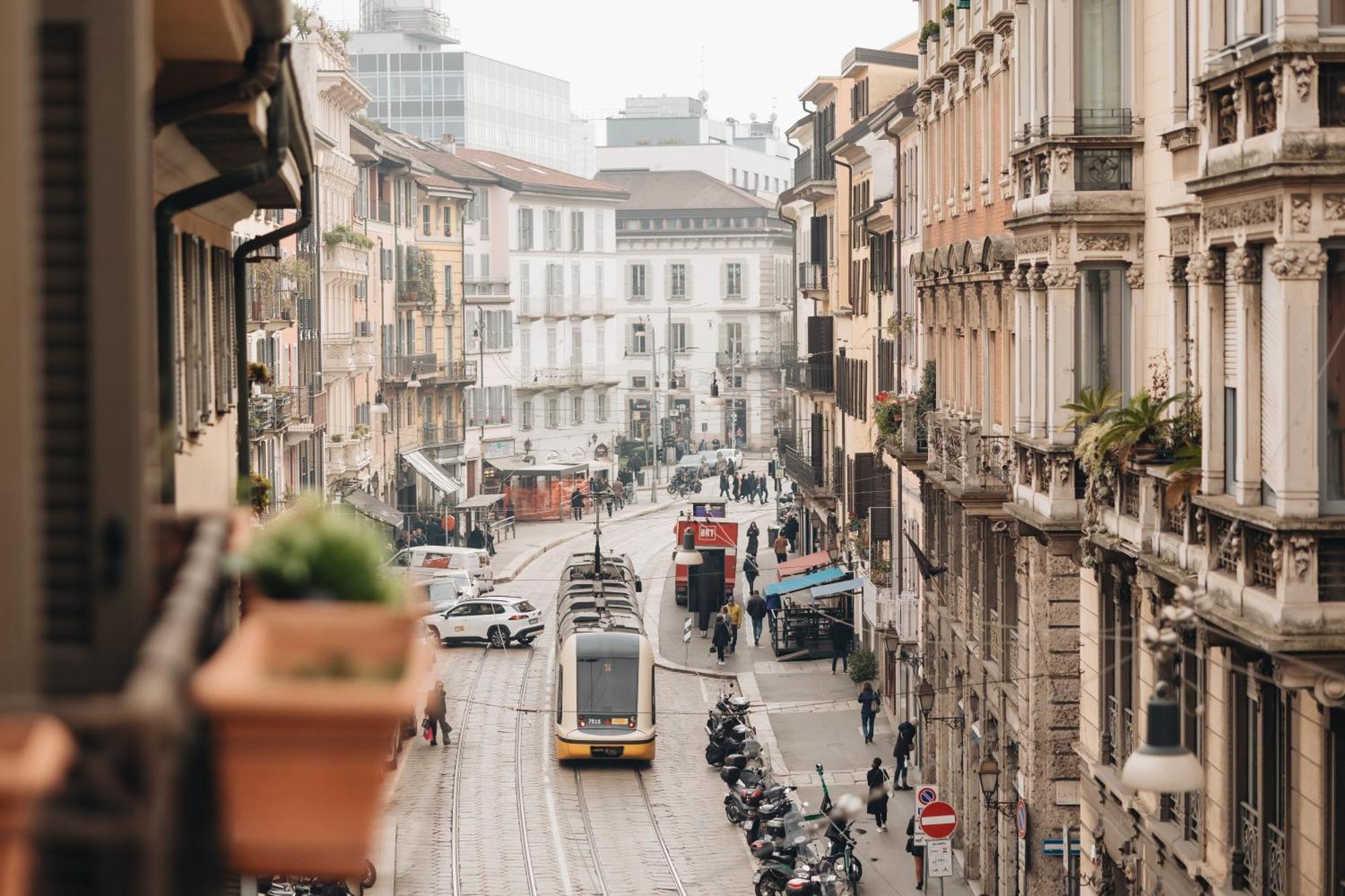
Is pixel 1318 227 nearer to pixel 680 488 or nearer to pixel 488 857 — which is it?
pixel 488 857

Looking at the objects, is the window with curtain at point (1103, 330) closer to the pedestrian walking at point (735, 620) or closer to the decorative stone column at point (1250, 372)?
the decorative stone column at point (1250, 372)

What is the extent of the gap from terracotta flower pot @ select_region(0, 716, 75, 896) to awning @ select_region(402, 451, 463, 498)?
80184mm

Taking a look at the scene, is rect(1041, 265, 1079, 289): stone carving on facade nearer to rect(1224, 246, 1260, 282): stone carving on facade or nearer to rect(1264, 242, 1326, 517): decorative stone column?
rect(1224, 246, 1260, 282): stone carving on facade

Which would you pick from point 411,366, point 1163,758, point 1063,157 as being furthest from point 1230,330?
point 411,366

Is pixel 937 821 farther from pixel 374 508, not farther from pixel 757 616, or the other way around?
pixel 374 508

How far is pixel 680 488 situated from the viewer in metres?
109

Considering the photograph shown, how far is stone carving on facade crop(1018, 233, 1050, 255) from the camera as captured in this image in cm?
2388

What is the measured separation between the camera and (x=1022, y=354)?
25.9 meters

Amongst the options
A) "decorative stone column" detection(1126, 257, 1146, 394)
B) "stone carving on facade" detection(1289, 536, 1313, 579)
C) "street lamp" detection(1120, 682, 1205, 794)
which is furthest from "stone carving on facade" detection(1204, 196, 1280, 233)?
"decorative stone column" detection(1126, 257, 1146, 394)

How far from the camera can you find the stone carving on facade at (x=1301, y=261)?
14.7m

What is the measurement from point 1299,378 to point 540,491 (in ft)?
262

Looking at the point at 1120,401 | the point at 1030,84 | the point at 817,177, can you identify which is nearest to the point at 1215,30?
the point at 1120,401

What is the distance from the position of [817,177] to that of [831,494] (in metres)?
11.1

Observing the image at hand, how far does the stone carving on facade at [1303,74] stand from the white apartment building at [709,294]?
118575 millimetres
